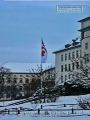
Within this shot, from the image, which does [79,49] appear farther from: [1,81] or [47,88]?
[1,81]

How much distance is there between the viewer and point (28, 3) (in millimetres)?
2600

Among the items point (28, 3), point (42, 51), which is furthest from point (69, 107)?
point (28, 3)

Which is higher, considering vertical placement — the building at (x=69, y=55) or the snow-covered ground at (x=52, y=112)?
the building at (x=69, y=55)

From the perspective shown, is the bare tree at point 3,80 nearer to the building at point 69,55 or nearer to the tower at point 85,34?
the building at point 69,55

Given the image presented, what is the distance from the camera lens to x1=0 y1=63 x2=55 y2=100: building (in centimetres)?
309

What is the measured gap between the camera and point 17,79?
11.7ft

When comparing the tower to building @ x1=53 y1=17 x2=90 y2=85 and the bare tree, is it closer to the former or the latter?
building @ x1=53 y1=17 x2=90 y2=85

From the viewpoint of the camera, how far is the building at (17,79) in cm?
309

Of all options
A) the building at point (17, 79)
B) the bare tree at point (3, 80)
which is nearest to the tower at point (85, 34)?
the building at point (17, 79)

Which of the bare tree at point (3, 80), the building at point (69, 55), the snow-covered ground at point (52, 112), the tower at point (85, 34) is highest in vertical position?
the tower at point (85, 34)

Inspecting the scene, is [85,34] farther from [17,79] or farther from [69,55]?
[17,79]

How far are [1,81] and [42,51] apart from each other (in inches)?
24.1

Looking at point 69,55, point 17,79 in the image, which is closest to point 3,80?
point 17,79

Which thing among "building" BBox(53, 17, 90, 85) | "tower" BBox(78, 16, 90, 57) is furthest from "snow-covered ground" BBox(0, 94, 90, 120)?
"tower" BBox(78, 16, 90, 57)
